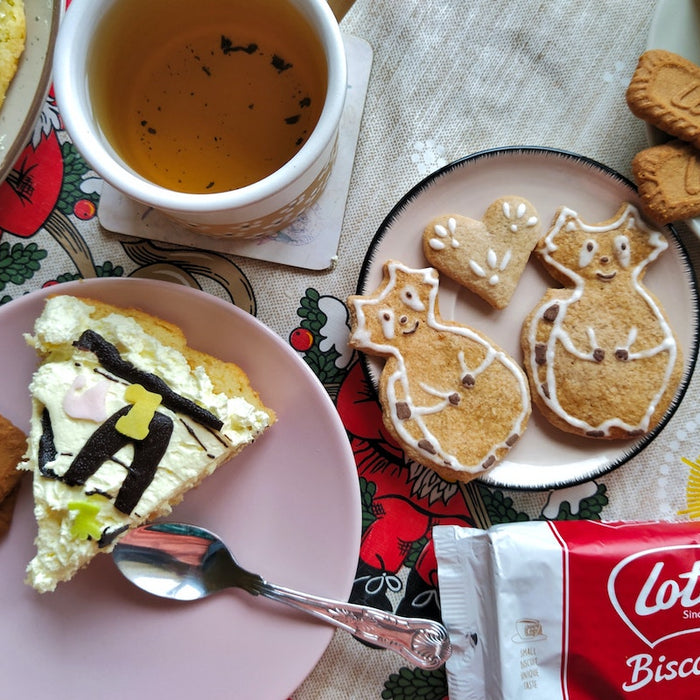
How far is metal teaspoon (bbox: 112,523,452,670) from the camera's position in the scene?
0.80m

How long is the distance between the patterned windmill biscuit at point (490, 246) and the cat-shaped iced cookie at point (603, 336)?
4 centimetres

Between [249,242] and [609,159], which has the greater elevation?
[609,159]

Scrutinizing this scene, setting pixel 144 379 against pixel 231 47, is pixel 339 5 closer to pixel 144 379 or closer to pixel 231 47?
pixel 231 47

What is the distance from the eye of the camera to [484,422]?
846mm

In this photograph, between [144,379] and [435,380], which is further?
[435,380]

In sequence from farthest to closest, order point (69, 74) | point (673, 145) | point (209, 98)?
point (673, 145), point (209, 98), point (69, 74)

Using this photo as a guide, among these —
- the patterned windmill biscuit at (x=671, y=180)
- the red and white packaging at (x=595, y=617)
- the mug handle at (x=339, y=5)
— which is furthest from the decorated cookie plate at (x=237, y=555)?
the patterned windmill biscuit at (x=671, y=180)

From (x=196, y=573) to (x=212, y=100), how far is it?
1.96ft

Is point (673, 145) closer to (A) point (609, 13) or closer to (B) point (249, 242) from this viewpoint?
(A) point (609, 13)

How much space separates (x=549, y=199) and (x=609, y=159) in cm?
13

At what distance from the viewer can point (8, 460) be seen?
0.78 meters

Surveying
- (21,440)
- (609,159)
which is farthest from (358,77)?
(21,440)

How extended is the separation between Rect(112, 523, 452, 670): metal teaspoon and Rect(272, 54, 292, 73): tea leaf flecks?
584 mm

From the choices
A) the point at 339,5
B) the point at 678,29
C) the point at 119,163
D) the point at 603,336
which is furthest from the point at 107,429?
the point at 678,29
